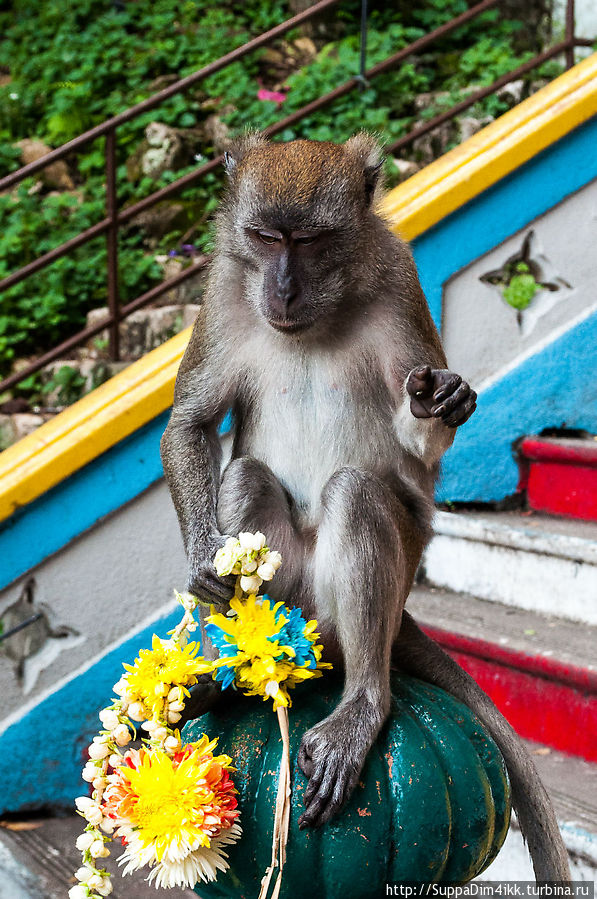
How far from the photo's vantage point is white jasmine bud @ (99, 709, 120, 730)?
1779 millimetres

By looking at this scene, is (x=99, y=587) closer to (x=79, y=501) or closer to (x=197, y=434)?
(x=79, y=501)

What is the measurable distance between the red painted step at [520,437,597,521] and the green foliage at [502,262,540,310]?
54cm

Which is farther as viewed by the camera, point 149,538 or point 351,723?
point 149,538

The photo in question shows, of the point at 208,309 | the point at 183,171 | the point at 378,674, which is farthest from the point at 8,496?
the point at 183,171

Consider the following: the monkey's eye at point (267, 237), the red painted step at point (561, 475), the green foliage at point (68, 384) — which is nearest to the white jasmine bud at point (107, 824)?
the monkey's eye at point (267, 237)

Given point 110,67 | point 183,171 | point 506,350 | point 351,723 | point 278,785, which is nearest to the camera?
point 278,785

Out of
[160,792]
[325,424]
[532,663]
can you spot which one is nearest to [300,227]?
[325,424]

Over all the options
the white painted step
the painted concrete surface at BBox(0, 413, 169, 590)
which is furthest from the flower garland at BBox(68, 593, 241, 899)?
the painted concrete surface at BBox(0, 413, 169, 590)

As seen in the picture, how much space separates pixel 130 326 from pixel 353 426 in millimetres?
3008

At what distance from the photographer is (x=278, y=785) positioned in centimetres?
177

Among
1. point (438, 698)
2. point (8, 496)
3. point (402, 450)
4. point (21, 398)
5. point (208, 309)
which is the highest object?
point (208, 309)

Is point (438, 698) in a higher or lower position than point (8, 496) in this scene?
higher

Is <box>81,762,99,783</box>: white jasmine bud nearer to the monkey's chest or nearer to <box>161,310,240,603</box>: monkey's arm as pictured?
<box>161,310,240,603</box>: monkey's arm

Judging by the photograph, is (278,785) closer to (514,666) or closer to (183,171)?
(514,666)
